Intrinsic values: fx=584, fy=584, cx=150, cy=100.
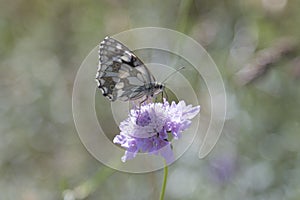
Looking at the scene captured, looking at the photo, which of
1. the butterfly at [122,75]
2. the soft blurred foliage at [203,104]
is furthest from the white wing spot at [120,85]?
the soft blurred foliage at [203,104]

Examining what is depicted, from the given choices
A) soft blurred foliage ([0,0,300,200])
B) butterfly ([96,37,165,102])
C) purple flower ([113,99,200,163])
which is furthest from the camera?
soft blurred foliage ([0,0,300,200])

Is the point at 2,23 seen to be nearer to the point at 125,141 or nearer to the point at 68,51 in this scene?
the point at 68,51

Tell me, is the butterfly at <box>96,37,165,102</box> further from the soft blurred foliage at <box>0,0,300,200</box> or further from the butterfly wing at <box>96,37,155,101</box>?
the soft blurred foliage at <box>0,0,300,200</box>

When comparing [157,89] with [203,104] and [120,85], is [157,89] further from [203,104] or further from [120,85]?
[203,104]

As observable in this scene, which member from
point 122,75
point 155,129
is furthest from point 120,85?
point 155,129

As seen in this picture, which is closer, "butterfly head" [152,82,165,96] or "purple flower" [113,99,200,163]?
"purple flower" [113,99,200,163]

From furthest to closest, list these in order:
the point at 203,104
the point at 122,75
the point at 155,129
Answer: the point at 203,104, the point at 122,75, the point at 155,129

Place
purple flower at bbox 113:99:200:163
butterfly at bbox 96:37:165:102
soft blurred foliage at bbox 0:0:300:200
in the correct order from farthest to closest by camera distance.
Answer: soft blurred foliage at bbox 0:0:300:200 → butterfly at bbox 96:37:165:102 → purple flower at bbox 113:99:200:163

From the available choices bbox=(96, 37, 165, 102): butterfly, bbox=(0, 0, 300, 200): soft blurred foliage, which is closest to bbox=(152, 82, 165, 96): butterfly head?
bbox=(96, 37, 165, 102): butterfly

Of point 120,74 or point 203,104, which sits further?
point 203,104
